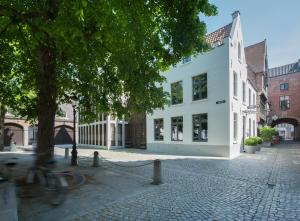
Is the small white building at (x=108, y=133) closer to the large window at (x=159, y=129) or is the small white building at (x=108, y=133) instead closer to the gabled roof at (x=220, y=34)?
the large window at (x=159, y=129)

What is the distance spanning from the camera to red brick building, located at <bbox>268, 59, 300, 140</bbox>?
40406 mm

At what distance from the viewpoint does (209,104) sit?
54.9ft

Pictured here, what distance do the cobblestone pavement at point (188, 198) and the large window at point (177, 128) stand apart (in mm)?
8772

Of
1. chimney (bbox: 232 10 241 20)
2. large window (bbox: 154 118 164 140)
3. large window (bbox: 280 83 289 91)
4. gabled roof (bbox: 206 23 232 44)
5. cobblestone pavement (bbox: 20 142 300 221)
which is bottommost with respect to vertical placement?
cobblestone pavement (bbox: 20 142 300 221)

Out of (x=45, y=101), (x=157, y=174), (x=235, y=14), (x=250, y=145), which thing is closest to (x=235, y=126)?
(x=250, y=145)

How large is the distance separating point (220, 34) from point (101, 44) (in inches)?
497

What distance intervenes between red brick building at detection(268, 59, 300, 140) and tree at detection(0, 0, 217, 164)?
36.1m

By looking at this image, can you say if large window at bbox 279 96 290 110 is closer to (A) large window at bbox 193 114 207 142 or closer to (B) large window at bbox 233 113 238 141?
(B) large window at bbox 233 113 238 141

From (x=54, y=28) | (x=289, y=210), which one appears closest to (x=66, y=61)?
(x=54, y=28)

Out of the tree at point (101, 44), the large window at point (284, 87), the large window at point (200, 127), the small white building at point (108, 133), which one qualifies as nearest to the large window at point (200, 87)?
the large window at point (200, 127)

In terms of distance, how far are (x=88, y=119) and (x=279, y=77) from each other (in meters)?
41.9

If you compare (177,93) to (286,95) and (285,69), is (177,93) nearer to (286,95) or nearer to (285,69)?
(286,95)

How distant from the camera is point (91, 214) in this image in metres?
5.41

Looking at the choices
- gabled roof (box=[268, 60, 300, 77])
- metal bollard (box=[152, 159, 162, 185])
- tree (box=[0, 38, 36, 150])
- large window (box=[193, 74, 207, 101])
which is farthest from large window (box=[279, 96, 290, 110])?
tree (box=[0, 38, 36, 150])
